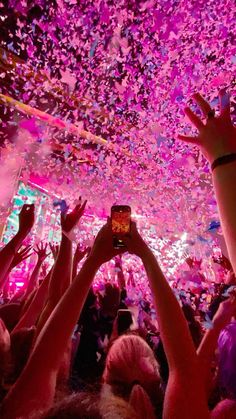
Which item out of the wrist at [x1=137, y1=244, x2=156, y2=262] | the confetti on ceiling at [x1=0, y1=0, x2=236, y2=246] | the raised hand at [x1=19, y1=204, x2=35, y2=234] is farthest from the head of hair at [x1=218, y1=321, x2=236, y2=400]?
the confetti on ceiling at [x1=0, y1=0, x2=236, y2=246]

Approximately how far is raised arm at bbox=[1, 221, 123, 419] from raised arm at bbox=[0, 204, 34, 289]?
0.97m

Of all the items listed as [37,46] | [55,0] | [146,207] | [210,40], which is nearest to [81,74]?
[37,46]

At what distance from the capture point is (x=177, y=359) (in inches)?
41.6

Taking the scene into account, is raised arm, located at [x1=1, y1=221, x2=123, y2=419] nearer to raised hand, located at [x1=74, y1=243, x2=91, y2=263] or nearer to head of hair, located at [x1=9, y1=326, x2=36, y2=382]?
head of hair, located at [x1=9, y1=326, x2=36, y2=382]

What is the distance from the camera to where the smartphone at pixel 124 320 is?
285 cm

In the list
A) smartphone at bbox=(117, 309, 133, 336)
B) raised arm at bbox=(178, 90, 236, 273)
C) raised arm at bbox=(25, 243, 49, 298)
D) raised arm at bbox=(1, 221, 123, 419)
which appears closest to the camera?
raised arm at bbox=(178, 90, 236, 273)

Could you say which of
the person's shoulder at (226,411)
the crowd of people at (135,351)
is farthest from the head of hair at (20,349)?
the person's shoulder at (226,411)

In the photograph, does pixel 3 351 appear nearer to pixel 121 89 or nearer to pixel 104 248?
pixel 104 248

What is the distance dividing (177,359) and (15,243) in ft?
4.94

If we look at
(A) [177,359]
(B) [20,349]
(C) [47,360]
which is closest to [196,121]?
(A) [177,359]

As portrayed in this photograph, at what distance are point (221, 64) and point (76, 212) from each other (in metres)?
3.54

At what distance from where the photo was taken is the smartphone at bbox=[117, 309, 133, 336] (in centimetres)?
285

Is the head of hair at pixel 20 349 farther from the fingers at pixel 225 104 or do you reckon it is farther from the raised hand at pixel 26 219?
the fingers at pixel 225 104

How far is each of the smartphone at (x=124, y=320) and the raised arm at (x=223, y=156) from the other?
2144mm
